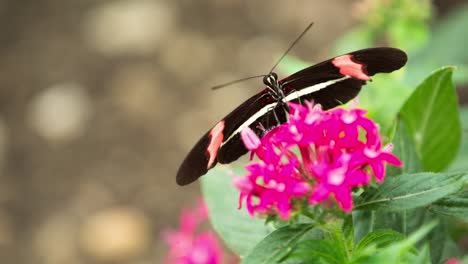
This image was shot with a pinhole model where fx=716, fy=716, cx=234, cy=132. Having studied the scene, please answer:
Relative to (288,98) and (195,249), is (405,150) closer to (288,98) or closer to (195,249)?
(288,98)

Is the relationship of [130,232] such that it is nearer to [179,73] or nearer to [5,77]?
[179,73]

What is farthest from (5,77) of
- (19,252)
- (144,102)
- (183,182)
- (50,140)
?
(183,182)

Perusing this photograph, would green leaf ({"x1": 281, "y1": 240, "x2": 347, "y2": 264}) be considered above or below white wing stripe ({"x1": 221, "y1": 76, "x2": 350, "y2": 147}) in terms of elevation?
below

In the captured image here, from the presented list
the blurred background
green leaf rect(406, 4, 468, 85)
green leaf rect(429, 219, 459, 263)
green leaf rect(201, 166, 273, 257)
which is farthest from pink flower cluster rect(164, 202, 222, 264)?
the blurred background

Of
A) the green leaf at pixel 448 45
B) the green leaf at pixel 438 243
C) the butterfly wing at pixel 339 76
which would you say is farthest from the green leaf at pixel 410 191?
the green leaf at pixel 448 45

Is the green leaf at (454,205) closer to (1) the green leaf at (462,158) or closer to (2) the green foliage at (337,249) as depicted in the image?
(2) the green foliage at (337,249)

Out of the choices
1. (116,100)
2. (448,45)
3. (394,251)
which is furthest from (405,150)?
(116,100)

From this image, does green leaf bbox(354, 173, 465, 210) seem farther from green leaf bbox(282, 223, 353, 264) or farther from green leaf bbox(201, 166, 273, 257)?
green leaf bbox(201, 166, 273, 257)
